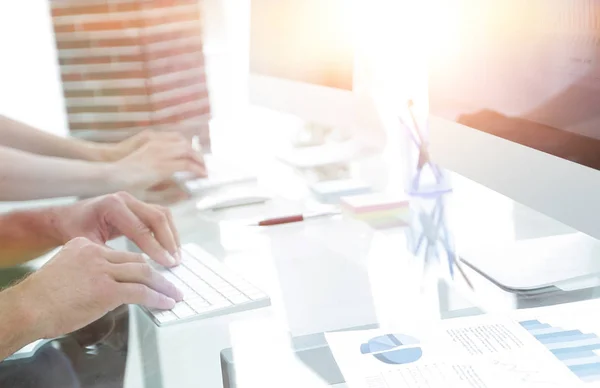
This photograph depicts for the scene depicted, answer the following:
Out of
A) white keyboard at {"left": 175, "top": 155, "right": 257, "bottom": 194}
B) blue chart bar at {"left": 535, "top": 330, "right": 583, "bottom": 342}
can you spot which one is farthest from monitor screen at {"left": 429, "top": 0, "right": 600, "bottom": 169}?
white keyboard at {"left": 175, "top": 155, "right": 257, "bottom": 194}

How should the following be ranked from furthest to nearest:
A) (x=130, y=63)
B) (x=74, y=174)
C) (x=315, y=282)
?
(x=130, y=63) → (x=74, y=174) → (x=315, y=282)

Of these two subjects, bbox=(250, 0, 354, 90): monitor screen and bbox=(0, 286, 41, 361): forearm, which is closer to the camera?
bbox=(0, 286, 41, 361): forearm

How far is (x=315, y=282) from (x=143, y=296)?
23 cm

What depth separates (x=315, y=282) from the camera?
0.90 metres

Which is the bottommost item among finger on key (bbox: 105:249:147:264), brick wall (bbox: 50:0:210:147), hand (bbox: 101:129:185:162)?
finger on key (bbox: 105:249:147:264)

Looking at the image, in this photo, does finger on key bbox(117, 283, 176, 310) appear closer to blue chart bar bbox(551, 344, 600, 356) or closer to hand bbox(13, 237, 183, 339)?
hand bbox(13, 237, 183, 339)

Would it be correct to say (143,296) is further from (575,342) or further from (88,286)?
(575,342)

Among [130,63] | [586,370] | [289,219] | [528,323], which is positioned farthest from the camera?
[130,63]

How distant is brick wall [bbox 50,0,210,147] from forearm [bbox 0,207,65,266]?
101cm

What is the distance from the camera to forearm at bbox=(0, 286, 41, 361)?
73 centimetres

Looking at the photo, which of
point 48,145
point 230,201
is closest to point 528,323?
point 230,201

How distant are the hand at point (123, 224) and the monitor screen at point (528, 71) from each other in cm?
45

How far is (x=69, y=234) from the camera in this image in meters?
1.09

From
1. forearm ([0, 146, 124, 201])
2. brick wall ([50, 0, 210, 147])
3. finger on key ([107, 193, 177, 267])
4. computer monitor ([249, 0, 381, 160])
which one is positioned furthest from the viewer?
brick wall ([50, 0, 210, 147])
